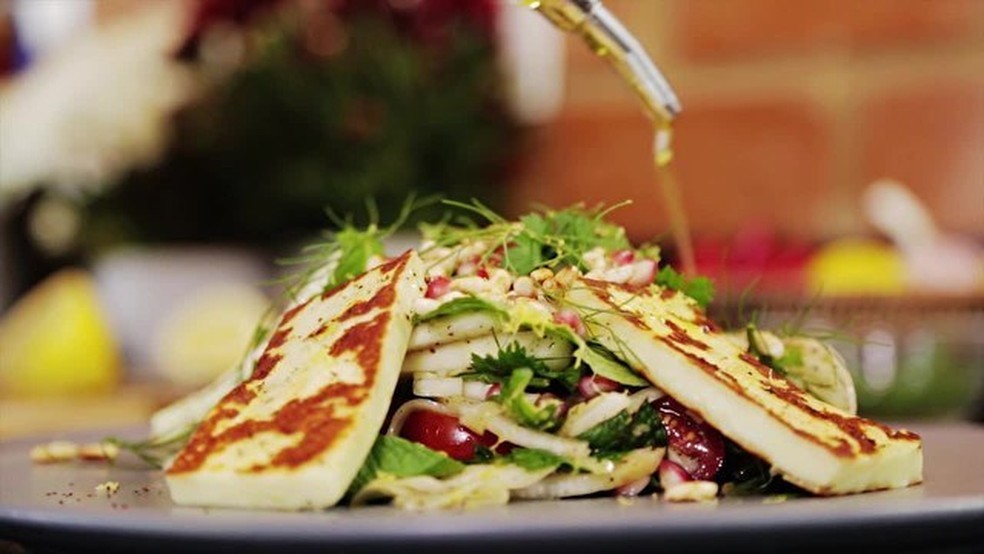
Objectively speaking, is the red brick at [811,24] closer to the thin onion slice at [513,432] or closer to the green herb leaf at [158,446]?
the green herb leaf at [158,446]

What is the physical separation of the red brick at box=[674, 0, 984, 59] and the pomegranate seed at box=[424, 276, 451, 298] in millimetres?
2181

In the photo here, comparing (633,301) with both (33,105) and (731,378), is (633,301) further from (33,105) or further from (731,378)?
(33,105)

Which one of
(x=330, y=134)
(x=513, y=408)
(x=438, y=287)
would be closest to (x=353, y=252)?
(x=438, y=287)

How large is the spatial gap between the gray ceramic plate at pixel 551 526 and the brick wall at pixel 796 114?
2.24 meters

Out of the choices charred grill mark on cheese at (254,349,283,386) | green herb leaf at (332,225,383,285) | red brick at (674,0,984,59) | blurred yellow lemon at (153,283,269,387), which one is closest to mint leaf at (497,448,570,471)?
charred grill mark on cheese at (254,349,283,386)

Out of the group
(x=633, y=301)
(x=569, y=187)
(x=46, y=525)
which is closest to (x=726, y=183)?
(x=569, y=187)

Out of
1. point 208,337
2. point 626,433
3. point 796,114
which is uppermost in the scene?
point 626,433

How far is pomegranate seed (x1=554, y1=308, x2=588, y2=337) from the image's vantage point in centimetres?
132

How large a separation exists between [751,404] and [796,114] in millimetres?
2380

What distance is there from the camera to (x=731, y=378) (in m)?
1.29

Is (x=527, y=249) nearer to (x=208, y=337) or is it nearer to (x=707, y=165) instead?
(x=208, y=337)

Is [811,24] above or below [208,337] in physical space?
above

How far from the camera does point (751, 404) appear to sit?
1247 mm

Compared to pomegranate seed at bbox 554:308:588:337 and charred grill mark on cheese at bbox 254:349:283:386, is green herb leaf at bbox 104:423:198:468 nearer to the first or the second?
charred grill mark on cheese at bbox 254:349:283:386
